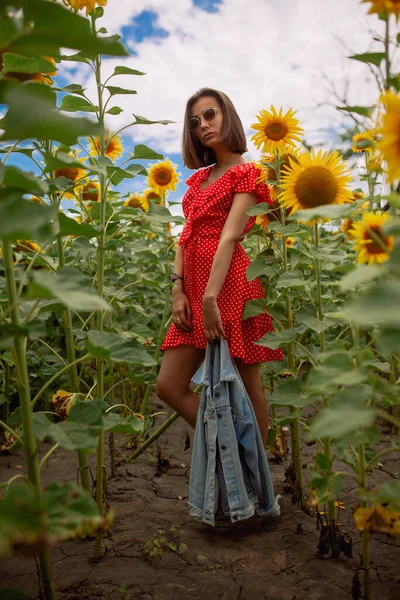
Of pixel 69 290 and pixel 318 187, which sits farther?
pixel 318 187

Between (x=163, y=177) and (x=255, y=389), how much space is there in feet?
5.22

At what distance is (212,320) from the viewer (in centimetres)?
191

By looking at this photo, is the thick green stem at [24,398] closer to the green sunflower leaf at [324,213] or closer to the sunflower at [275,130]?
the green sunflower leaf at [324,213]

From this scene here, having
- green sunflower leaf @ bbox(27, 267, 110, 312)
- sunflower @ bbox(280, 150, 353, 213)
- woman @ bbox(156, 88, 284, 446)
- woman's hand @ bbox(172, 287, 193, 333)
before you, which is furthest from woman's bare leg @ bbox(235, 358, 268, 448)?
green sunflower leaf @ bbox(27, 267, 110, 312)

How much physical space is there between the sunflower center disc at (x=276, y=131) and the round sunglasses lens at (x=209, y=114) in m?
0.33

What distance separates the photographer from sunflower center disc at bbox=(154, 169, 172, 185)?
123 inches

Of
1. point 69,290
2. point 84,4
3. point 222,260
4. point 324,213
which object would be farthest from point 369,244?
point 84,4

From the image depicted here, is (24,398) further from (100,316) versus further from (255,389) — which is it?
(255,389)

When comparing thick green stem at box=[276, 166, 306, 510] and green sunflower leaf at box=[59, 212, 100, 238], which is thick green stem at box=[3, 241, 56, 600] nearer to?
green sunflower leaf at box=[59, 212, 100, 238]

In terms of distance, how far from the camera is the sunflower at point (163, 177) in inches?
123

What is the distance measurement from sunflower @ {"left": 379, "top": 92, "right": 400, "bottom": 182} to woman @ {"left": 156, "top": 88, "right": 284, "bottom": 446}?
1091mm

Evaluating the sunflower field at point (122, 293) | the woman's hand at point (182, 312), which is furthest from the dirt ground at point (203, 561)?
the woman's hand at point (182, 312)

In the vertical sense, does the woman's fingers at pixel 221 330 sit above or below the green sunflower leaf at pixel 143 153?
below

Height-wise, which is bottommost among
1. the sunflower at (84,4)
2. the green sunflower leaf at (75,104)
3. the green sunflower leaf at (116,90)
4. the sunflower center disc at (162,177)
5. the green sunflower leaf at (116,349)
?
the green sunflower leaf at (116,349)
